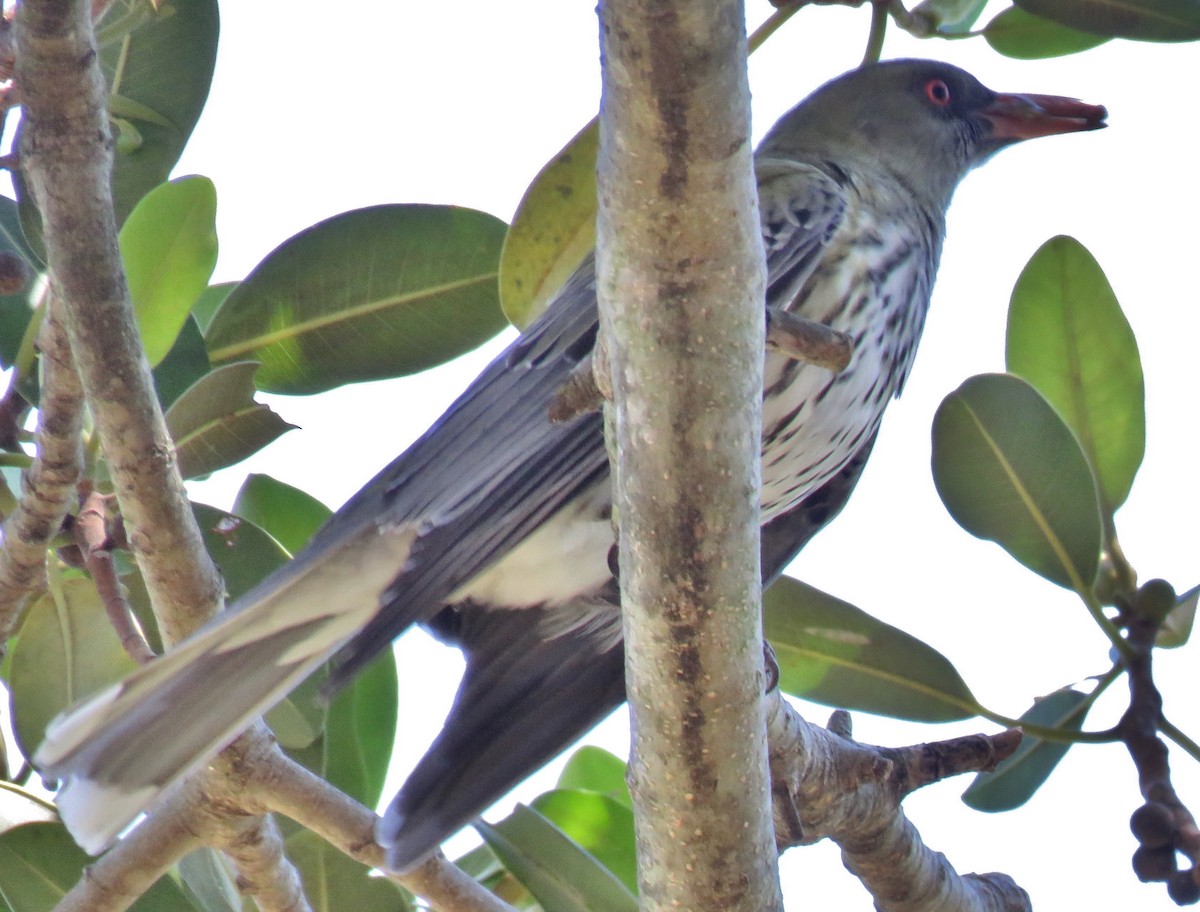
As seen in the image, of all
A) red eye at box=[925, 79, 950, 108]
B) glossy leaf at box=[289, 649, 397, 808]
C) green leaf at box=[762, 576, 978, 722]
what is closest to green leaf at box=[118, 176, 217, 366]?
glossy leaf at box=[289, 649, 397, 808]

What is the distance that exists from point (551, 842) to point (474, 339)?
761 millimetres

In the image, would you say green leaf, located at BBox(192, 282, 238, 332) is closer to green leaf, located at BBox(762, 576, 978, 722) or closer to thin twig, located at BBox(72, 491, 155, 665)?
thin twig, located at BBox(72, 491, 155, 665)

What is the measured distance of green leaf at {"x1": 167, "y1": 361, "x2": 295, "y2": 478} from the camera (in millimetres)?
1910

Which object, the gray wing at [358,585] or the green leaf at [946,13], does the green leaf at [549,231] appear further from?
the green leaf at [946,13]

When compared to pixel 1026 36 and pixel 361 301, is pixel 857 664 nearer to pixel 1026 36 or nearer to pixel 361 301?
pixel 361 301

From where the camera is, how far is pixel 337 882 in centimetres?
214

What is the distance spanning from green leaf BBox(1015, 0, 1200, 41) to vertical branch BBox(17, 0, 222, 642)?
133 centimetres

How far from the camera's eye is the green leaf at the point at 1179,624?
2.02m

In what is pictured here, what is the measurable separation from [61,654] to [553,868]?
81 centimetres

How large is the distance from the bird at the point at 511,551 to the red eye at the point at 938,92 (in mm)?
287

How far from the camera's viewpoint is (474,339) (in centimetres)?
221

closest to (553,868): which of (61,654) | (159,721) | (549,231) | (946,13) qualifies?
(159,721)

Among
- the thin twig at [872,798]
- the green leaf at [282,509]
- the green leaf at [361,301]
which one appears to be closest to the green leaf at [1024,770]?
the thin twig at [872,798]

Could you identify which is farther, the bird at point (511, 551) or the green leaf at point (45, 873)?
the green leaf at point (45, 873)
